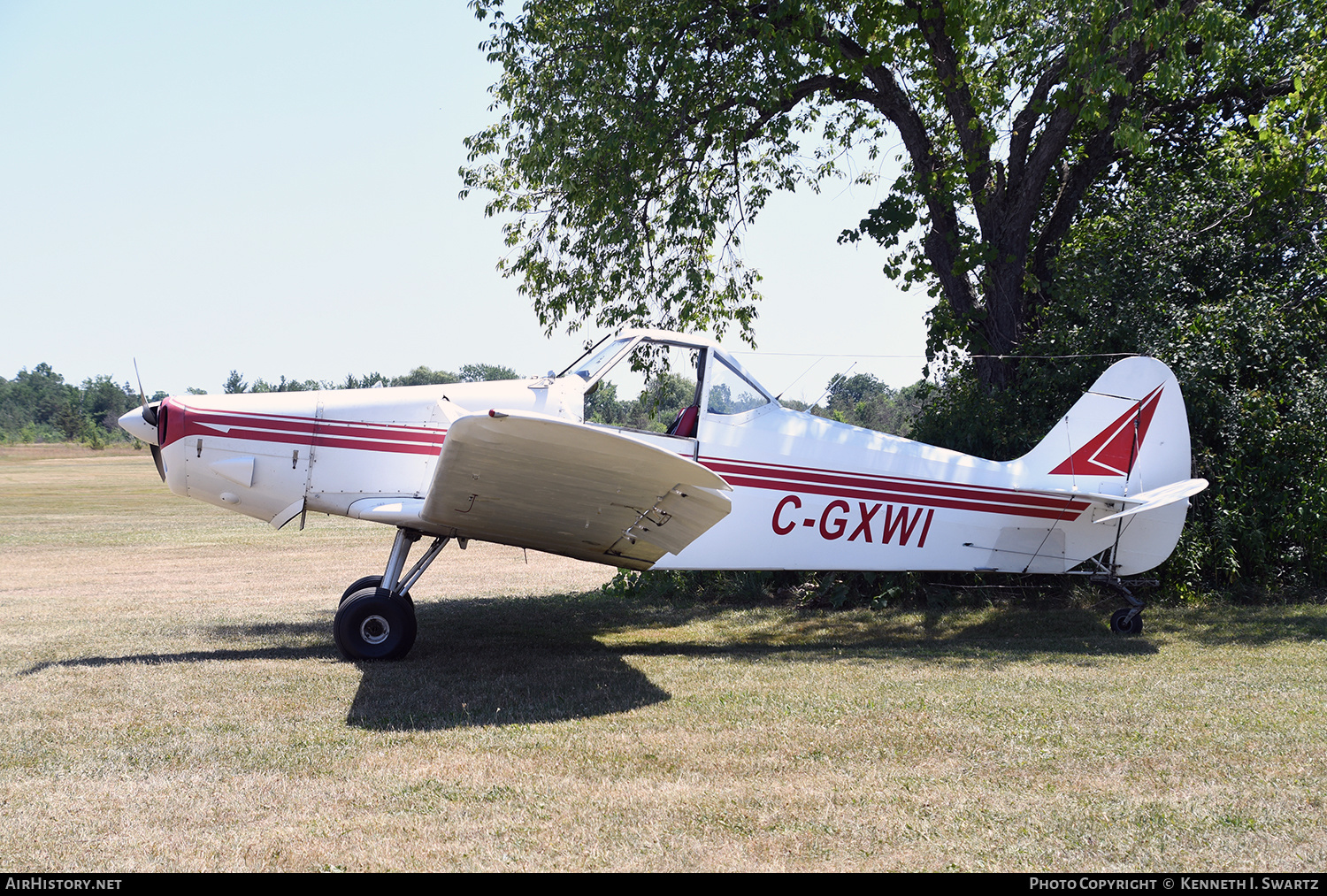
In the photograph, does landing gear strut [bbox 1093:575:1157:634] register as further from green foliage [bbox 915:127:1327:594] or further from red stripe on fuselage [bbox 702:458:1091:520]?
green foliage [bbox 915:127:1327:594]

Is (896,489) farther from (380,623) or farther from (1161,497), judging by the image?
(380,623)

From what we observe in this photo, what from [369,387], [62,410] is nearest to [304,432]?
[369,387]

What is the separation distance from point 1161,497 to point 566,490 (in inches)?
192

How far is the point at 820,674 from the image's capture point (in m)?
6.18

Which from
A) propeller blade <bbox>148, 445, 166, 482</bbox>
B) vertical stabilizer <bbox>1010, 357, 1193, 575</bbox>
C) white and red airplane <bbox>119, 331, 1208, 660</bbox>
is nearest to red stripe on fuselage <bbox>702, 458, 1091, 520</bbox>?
white and red airplane <bbox>119, 331, 1208, 660</bbox>

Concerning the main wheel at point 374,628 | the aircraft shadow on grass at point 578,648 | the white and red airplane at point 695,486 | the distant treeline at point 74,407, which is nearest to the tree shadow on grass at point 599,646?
the aircraft shadow on grass at point 578,648

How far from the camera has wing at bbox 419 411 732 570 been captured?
16.3ft

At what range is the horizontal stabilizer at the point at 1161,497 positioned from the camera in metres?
7.22

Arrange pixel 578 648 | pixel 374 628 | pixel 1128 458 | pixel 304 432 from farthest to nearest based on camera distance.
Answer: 1. pixel 1128 458
2. pixel 578 648
3. pixel 304 432
4. pixel 374 628

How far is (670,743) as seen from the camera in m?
4.43

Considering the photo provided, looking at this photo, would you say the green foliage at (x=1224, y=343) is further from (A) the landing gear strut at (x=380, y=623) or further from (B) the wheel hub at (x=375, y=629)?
(B) the wheel hub at (x=375, y=629)

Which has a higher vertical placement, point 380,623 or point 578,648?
point 380,623

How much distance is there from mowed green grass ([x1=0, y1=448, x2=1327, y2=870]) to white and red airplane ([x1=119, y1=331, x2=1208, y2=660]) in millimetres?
764

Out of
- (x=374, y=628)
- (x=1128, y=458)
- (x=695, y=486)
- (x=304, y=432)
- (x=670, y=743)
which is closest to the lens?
(x=670, y=743)
